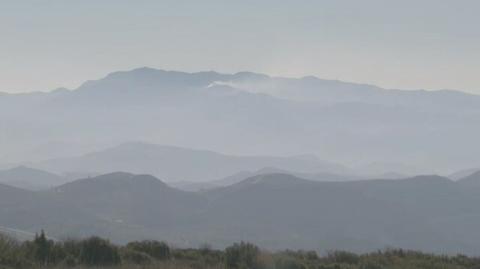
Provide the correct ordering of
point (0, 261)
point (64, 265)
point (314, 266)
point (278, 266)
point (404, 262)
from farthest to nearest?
point (404, 262) → point (314, 266) → point (278, 266) → point (64, 265) → point (0, 261)

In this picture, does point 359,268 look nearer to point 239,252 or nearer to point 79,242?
point 239,252

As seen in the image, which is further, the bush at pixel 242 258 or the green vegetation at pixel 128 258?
the bush at pixel 242 258

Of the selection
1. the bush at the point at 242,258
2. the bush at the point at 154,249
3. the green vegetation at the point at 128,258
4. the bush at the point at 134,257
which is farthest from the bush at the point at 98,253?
the bush at the point at 242,258

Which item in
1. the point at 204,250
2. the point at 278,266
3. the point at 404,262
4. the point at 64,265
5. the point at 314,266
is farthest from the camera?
the point at 204,250

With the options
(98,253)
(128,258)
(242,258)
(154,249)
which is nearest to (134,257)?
(128,258)

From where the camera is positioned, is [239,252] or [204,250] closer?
[239,252]

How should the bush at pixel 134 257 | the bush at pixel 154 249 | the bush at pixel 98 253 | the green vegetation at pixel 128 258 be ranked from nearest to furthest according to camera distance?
the green vegetation at pixel 128 258
the bush at pixel 98 253
the bush at pixel 134 257
the bush at pixel 154 249

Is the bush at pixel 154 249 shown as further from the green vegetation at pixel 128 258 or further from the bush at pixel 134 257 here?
the bush at pixel 134 257

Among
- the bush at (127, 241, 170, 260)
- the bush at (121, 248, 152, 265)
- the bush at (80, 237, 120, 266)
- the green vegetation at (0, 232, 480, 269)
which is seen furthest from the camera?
the bush at (127, 241, 170, 260)

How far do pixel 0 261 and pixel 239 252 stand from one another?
23.0ft

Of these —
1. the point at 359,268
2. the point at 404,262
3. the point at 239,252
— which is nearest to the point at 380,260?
the point at 404,262

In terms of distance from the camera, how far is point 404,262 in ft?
76.9

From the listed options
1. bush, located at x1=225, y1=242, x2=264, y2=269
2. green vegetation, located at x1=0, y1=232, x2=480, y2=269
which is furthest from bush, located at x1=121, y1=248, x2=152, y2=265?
bush, located at x1=225, y1=242, x2=264, y2=269

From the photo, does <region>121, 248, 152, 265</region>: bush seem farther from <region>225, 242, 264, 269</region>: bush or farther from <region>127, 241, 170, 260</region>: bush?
<region>225, 242, 264, 269</region>: bush
